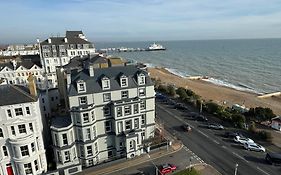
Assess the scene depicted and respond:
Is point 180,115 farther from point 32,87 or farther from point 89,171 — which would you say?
point 32,87

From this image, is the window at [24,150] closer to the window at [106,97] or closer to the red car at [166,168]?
the window at [106,97]

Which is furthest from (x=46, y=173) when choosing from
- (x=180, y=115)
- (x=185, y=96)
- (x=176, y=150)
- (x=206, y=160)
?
(x=185, y=96)

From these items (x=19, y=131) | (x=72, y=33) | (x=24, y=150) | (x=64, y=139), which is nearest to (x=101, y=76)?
(x=64, y=139)

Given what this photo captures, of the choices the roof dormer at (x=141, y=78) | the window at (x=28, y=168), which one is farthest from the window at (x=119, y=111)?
the window at (x=28, y=168)

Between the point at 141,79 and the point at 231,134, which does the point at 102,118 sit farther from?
the point at 231,134

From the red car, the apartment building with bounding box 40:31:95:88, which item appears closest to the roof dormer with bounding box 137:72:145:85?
the red car

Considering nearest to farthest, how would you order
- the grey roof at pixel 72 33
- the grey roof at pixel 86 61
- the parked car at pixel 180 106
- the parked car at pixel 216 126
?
the grey roof at pixel 86 61 < the parked car at pixel 216 126 < the parked car at pixel 180 106 < the grey roof at pixel 72 33

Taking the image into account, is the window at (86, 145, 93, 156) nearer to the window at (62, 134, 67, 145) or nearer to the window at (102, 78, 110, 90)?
the window at (62, 134, 67, 145)
